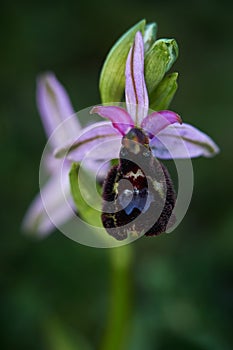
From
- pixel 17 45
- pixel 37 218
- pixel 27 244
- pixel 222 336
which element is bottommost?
pixel 222 336

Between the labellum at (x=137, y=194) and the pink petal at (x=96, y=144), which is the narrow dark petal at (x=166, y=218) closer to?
the labellum at (x=137, y=194)

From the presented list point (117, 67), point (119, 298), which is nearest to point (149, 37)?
point (117, 67)

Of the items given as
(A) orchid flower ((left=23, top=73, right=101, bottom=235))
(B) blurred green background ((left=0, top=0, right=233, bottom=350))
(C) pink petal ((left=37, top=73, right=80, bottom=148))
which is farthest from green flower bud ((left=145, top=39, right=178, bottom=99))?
(B) blurred green background ((left=0, top=0, right=233, bottom=350))

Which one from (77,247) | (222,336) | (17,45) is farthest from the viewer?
(17,45)

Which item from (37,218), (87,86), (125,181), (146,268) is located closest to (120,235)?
(125,181)

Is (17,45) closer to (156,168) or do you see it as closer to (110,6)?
(110,6)

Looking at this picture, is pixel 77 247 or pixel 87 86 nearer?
pixel 77 247

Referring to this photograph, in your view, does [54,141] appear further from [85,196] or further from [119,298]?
[119,298]

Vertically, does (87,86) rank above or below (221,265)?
above

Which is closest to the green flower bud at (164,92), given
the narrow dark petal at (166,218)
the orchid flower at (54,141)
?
the narrow dark petal at (166,218)
